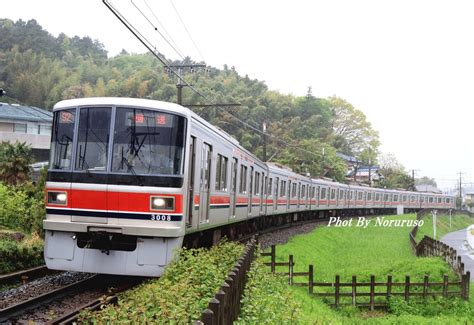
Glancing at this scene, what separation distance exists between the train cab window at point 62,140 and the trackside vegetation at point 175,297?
2125 millimetres

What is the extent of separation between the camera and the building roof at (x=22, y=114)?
40938 millimetres

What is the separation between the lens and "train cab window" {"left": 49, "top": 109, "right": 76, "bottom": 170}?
856 centimetres

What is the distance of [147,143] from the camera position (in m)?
8.45

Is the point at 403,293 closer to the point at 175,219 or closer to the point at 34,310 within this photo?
the point at 175,219

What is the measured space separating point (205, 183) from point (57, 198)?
2.87 meters

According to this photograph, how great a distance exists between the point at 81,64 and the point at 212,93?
1076 inches

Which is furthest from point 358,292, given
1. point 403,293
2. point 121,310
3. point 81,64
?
point 81,64

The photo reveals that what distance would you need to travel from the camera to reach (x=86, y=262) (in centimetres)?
828

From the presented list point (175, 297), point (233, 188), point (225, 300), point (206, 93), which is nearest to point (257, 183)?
point (233, 188)

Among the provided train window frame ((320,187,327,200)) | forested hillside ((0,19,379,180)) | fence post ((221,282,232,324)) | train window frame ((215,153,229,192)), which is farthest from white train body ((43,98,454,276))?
forested hillside ((0,19,379,180))

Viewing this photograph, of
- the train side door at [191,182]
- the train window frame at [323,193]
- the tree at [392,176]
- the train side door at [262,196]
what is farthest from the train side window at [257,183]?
the tree at [392,176]

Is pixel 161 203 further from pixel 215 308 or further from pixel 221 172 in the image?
pixel 215 308

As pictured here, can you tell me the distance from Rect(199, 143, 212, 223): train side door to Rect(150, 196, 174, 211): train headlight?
1833mm

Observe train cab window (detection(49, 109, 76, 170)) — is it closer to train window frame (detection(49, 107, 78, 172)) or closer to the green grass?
train window frame (detection(49, 107, 78, 172))
